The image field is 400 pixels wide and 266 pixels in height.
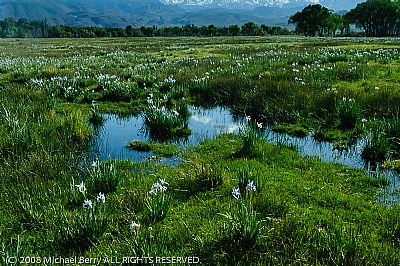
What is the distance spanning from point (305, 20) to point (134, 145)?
332 ft

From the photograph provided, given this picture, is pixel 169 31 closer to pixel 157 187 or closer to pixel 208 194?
pixel 208 194

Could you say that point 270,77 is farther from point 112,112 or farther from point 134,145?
point 134,145

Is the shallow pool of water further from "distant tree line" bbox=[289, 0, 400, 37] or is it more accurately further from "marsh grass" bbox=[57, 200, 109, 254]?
"distant tree line" bbox=[289, 0, 400, 37]

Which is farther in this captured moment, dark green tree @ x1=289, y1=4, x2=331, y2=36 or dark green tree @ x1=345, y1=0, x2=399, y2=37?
dark green tree @ x1=289, y1=4, x2=331, y2=36

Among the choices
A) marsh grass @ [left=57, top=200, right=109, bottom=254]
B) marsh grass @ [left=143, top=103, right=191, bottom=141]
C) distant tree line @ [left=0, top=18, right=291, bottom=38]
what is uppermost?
distant tree line @ [left=0, top=18, right=291, bottom=38]

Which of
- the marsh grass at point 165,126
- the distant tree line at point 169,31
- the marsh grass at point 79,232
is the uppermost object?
the distant tree line at point 169,31

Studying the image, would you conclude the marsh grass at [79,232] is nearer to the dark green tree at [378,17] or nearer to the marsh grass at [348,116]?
the marsh grass at [348,116]

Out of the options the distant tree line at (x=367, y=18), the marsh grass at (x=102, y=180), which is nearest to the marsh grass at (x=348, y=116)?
the marsh grass at (x=102, y=180)

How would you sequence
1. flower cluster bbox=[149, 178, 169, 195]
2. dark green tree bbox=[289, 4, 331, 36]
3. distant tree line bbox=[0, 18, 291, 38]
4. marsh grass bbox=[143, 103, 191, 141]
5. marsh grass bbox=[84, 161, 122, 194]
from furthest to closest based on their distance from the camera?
distant tree line bbox=[0, 18, 291, 38]
dark green tree bbox=[289, 4, 331, 36]
marsh grass bbox=[143, 103, 191, 141]
marsh grass bbox=[84, 161, 122, 194]
flower cluster bbox=[149, 178, 169, 195]

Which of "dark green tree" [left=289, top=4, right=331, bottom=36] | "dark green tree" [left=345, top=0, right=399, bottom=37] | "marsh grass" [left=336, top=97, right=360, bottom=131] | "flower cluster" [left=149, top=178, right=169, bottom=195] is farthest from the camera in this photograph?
"dark green tree" [left=289, top=4, right=331, bottom=36]

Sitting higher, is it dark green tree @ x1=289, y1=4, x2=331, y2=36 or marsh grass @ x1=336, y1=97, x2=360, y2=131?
dark green tree @ x1=289, y1=4, x2=331, y2=36

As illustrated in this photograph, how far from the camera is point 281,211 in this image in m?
4.78

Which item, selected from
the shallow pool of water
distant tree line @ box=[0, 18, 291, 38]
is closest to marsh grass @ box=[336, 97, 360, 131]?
the shallow pool of water

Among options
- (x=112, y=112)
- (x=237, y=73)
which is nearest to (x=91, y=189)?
(x=112, y=112)
